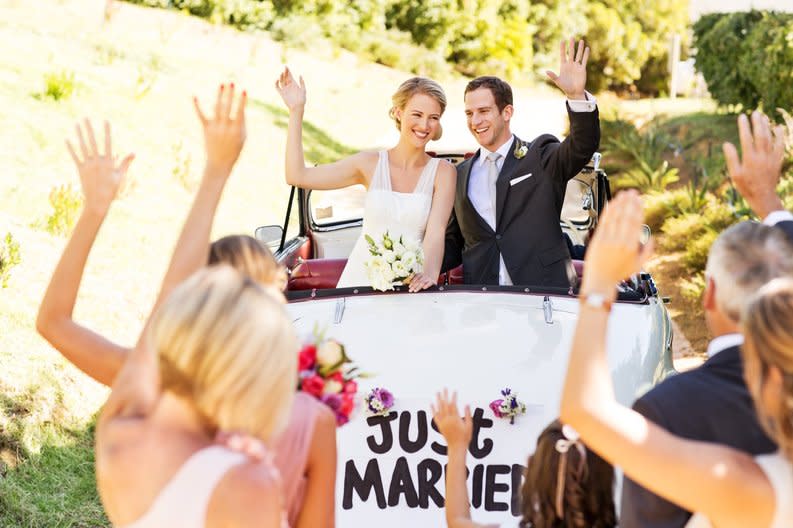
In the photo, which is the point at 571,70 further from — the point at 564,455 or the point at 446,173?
the point at 564,455

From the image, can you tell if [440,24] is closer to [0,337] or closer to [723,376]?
[0,337]

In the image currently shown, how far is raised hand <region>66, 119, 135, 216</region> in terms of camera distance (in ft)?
8.81

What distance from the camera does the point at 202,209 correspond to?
2.48 meters

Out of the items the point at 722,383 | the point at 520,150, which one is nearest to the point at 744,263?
the point at 722,383

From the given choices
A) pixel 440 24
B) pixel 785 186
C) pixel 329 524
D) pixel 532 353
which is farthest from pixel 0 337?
pixel 440 24

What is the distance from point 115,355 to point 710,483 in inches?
58.4

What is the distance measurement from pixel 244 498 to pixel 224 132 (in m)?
1.02

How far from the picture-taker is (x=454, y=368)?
4.20 meters

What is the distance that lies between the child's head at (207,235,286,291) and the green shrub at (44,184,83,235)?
6639 millimetres

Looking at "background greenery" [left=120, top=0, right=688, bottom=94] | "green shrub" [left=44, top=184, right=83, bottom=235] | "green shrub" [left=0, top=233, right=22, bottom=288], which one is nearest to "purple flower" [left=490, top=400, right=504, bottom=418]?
"green shrub" [left=0, top=233, right=22, bottom=288]

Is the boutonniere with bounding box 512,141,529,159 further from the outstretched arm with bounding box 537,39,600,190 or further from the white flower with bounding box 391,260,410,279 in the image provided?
the white flower with bounding box 391,260,410,279

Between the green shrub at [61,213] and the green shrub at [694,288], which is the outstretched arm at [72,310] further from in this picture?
the green shrub at [694,288]

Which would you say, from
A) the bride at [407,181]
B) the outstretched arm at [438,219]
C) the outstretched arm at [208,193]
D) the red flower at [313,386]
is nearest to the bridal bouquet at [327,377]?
the red flower at [313,386]

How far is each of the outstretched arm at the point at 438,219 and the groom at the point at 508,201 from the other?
0.61ft
